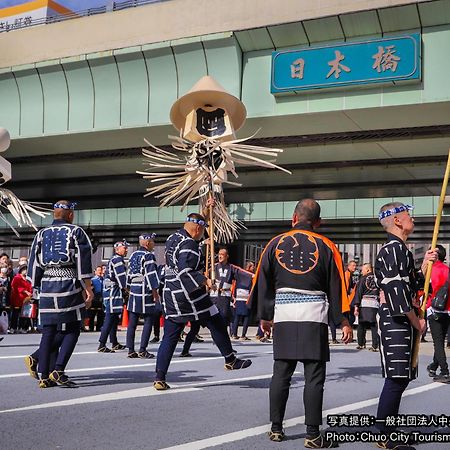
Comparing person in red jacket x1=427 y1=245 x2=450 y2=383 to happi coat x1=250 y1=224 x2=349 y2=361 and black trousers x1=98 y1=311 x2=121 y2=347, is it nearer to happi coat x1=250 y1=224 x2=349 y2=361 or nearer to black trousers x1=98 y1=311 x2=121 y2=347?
happi coat x1=250 y1=224 x2=349 y2=361

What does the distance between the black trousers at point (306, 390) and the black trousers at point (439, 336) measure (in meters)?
3.97

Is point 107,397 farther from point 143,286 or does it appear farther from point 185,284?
point 143,286

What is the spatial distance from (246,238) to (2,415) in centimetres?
2980

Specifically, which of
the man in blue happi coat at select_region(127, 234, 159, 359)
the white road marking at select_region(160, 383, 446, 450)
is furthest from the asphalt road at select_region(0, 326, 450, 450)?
the man in blue happi coat at select_region(127, 234, 159, 359)

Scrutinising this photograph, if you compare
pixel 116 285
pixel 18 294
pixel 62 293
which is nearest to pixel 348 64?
pixel 116 285

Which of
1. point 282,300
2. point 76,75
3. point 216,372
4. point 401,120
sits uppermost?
point 76,75

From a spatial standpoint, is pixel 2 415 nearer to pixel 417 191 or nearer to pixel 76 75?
pixel 76 75

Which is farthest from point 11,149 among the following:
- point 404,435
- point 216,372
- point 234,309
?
point 404,435

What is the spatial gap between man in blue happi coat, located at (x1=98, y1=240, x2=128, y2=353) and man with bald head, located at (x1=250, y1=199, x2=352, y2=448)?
21.1ft

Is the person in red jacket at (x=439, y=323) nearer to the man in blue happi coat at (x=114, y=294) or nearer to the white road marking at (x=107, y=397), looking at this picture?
the white road marking at (x=107, y=397)

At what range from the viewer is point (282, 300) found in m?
4.48

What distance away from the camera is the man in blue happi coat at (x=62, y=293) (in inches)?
247

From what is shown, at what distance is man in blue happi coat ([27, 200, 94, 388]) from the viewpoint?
628 centimetres

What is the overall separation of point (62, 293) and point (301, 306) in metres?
2.83
